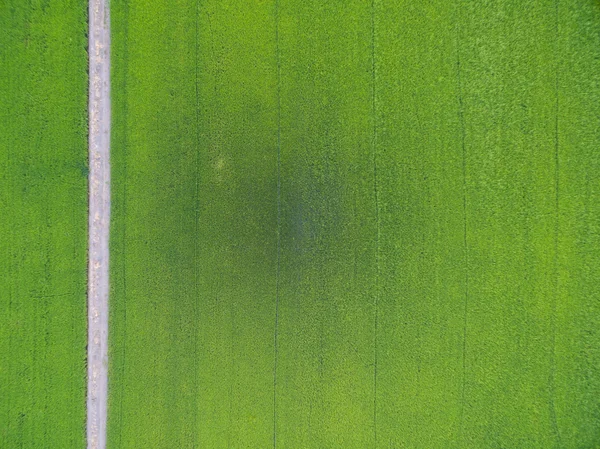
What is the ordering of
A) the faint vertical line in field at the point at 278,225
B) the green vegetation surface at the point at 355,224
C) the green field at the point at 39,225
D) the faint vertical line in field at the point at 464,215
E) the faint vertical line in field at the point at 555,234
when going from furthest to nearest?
1. the green field at the point at 39,225
2. the faint vertical line in field at the point at 278,225
3. the faint vertical line in field at the point at 464,215
4. the green vegetation surface at the point at 355,224
5. the faint vertical line in field at the point at 555,234

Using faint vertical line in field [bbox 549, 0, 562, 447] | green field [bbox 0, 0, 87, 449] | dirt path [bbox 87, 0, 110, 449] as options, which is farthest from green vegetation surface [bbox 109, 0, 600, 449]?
green field [bbox 0, 0, 87, 449]

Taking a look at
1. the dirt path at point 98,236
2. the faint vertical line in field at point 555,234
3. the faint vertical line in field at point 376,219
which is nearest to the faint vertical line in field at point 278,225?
the faint vertical line in field at point 376,219

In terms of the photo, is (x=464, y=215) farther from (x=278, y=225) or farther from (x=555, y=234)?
(x=278, y=225)

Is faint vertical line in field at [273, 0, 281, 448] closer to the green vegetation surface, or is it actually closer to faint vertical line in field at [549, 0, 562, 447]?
the green vegetation surface

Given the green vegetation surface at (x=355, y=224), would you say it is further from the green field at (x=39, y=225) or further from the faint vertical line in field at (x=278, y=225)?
the green field at (x=39, y=225)

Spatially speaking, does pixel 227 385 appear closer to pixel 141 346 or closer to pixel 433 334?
pixel 141 346

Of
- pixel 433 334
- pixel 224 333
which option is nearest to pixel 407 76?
pixel 433 334

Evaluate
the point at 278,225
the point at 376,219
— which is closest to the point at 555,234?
the point at 376,219
